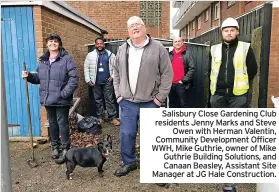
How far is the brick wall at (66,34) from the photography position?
4.77 meters

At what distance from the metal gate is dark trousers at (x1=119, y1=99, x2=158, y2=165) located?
2.08m

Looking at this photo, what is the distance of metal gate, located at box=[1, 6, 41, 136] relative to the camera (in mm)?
4730

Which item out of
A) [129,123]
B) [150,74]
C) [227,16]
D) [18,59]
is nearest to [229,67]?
[150,74]

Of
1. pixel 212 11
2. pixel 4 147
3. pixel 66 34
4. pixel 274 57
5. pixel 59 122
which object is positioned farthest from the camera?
pixel 212 11

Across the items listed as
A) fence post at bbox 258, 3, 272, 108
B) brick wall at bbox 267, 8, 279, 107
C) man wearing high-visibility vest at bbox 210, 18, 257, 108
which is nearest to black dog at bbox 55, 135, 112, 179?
man wearing high-visibility vest at bbox 210, 18, 257, 108

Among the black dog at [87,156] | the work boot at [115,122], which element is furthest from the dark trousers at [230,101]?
the work boot at [115,122]

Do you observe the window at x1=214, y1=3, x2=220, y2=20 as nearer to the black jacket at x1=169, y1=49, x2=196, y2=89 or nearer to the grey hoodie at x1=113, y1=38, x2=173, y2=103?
the black jacket at x1=169, y1=49, x2=196, y2=89

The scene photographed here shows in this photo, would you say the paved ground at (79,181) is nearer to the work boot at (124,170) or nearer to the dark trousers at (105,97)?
the work boot at (124,170)

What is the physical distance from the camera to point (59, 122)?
13.4 ft

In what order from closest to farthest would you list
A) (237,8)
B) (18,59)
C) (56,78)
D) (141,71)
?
(141,71) < (56,78) < (18,59) < (237,8)

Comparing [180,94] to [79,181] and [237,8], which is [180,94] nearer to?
[79,181]

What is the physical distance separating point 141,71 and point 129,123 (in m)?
0.68

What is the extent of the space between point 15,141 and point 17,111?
52 centimetres

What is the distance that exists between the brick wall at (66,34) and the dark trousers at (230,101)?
2.92m
